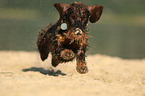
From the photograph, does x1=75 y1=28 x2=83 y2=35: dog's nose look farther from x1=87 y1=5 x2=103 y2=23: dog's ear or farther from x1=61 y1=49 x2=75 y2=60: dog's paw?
x1=87 y1=5 x2=103 y2=23: dog's ear

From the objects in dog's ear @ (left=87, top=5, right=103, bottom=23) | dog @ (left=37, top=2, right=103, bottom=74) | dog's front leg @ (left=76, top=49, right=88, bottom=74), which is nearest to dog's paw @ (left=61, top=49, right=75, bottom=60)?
dog @ (left=37, top=2, right=103, bottom=74)

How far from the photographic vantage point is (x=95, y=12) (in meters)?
6.71

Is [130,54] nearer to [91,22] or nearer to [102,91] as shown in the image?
[91,22]

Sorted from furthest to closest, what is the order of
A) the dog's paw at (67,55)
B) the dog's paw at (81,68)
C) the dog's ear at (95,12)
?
the dog's ear at (95,12)
the dog's paw at (81,68)
the dog's paw at (67,55)

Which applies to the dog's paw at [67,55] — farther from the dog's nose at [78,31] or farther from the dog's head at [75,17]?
the dog's nose at [78,31]

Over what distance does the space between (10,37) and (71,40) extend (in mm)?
13395

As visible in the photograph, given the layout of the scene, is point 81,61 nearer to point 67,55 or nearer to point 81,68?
point 81,68

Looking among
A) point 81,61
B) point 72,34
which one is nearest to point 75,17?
point 72,34

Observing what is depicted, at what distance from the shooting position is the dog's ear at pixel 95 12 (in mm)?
6629

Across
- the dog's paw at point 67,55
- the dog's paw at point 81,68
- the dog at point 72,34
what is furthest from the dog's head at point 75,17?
the dog's paw at point 81,68

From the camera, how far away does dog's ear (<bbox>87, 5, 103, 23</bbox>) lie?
6629 mm

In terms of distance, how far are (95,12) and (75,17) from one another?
2.84ft

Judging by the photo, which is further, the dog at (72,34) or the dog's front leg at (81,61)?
the dog's front leg at (81,61)

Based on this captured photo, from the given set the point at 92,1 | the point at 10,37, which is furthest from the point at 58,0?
the point at 10,37
